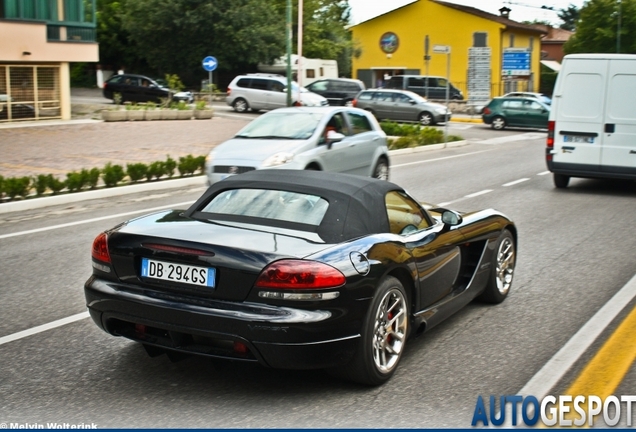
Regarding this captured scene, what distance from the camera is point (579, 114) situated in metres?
15.6

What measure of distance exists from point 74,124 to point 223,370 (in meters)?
27.9

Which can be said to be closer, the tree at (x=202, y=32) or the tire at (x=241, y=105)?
the tire at (x=241, y=105)

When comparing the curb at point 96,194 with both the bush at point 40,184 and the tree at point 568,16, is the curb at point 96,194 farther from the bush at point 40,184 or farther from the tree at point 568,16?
the tree at point 568,16

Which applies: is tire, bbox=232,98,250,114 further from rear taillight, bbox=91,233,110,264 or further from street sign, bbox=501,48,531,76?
rear taillight, bbox=91,233,110,264

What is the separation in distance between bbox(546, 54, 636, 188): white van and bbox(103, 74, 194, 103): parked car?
3072 cm

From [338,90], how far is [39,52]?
17.6 m

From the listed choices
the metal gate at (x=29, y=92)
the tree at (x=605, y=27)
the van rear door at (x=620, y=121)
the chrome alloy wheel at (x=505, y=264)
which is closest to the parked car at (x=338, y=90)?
the metal gate at (x=29, y=92)

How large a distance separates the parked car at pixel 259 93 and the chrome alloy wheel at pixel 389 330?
3478 centimetres

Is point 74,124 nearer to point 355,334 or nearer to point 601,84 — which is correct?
point 601,84

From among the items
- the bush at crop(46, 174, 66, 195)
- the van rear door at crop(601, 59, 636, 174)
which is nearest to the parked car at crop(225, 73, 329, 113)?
the van rear door at crop(601, 59, 636, 174)

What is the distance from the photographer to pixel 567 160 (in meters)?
15.9

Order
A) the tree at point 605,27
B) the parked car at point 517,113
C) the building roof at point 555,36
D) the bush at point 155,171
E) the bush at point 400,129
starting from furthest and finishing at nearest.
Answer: the building roof at point 555,36 < the tree at point 605,27 < the parked car at point 517,113 < the bush at point 400,129 < the bush at point 155,171

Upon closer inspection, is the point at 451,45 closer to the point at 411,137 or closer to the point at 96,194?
the point at 411,137

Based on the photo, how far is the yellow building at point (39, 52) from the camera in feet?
104
